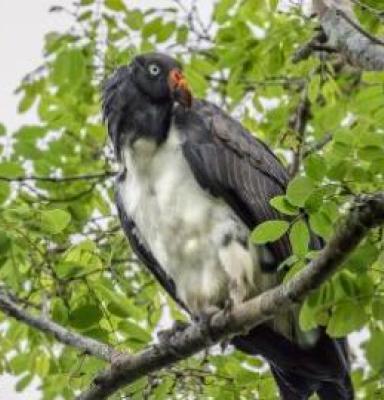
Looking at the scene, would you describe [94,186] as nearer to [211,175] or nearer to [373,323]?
[211,175]

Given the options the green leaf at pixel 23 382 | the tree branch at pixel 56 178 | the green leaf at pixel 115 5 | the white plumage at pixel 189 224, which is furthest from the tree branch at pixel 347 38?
the green leaf at pixel 23 382

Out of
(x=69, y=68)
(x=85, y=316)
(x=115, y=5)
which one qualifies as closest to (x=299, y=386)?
(x=85, y=316)

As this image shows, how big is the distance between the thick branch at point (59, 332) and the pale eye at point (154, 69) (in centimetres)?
122

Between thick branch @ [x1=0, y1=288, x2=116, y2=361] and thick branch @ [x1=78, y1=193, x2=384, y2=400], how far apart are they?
0.11 meters

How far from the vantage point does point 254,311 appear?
12.9 feet

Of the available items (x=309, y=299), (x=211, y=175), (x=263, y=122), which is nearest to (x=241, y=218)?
(x=211, y=175)

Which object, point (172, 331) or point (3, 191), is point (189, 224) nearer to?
point (172, 331)

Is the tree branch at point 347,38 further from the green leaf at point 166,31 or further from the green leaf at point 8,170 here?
the green leaf at point 8,170

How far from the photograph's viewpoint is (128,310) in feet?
15.4

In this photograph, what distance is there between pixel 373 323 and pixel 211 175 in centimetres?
130

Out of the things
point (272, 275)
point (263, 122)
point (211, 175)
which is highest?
point (211, 175)

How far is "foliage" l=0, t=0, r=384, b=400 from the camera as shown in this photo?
3.76 metres

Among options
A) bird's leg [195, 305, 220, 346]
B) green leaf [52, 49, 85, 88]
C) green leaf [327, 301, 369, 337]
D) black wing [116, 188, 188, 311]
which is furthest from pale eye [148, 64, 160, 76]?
green leaf [327, 301, 369, 337]

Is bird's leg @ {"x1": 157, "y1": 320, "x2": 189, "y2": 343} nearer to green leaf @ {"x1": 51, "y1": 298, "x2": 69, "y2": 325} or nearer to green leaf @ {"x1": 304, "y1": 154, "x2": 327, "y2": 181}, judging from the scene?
green leaf @ {"x1": 51, "y1": 298, "x2": 69, "y2": 325}
